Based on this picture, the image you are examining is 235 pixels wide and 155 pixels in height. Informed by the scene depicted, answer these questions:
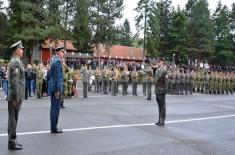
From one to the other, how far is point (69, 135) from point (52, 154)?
83.5 inches

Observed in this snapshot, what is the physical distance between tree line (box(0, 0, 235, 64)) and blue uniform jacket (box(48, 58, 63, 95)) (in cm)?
3765

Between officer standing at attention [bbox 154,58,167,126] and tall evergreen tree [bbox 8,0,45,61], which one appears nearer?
officer standing at attention [bbox 154,58,167,126]

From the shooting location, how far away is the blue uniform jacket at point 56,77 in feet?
34.2

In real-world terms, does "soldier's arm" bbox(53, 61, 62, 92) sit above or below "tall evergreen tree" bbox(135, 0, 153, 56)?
below

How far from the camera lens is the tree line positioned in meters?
49.5

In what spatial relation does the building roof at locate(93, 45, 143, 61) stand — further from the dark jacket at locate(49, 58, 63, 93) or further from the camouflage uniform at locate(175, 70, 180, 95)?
the dark jacket at locate(49, 58, 63, 93)

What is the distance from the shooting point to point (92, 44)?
206ft

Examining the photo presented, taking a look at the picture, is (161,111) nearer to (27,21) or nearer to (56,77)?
(56,77)

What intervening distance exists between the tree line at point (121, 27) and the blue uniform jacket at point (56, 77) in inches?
1482

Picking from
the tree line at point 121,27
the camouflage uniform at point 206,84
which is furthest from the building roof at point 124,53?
the camouflage uniform at point 206,84

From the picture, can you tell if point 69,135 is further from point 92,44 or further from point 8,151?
point 92,44

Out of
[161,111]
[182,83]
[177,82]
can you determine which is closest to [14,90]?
[161,111]

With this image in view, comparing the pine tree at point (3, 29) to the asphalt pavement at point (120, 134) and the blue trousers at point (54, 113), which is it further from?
the blue trousers at point (54, 113)

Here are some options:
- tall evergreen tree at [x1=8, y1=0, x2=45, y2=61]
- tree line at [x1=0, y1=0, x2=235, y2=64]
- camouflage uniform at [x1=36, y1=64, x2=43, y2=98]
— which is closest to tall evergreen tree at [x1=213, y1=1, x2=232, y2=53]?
tree line at [x1=0, y1=0, x2=235, y2=64]
